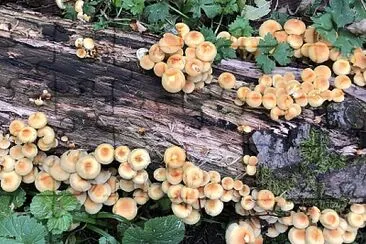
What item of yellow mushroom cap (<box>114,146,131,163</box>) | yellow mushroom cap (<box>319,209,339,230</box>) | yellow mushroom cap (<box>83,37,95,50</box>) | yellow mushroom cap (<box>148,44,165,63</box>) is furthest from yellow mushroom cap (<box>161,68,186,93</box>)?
yellow mushroom cap (<box>319,209,339,230</box>)

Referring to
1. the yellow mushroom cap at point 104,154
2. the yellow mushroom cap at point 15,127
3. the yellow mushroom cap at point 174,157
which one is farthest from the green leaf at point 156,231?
the yellow mushroom cap at point 15,127

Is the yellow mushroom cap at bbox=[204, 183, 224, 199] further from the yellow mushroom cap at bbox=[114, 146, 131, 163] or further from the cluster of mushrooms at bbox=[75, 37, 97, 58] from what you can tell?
the cluster of mushrooms at bbox=[75, 37, 97, 58]

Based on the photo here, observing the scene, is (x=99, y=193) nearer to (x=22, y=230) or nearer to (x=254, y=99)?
(x=22, y=230)

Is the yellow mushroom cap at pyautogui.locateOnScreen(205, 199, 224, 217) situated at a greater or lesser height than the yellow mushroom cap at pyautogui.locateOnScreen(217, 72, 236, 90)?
lesser

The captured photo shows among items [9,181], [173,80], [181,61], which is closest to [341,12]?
[181,61]

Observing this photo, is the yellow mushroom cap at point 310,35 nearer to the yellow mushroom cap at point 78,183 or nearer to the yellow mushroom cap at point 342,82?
the yellow mushroom cap at point 342,82

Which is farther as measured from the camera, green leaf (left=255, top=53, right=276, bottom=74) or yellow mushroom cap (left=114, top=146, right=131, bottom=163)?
green leaf (left=255, top=53, right=276, bottom=74)

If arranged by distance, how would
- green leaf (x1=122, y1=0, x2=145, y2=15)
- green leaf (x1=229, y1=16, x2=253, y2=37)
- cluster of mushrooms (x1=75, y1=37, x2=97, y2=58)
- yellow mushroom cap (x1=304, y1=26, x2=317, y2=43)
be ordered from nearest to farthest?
1. cluster of mushrooms (x1=75, y1=37, x2=97, y2=58)
2. yellow mushroom cap (x1=304, y1=26, x2=317, y2=43)
3. green leaf (x1=229, y1=16, x2=253, y2=37)
4. green leaf (x1=122, y1=0, x2=145, y2=15)
